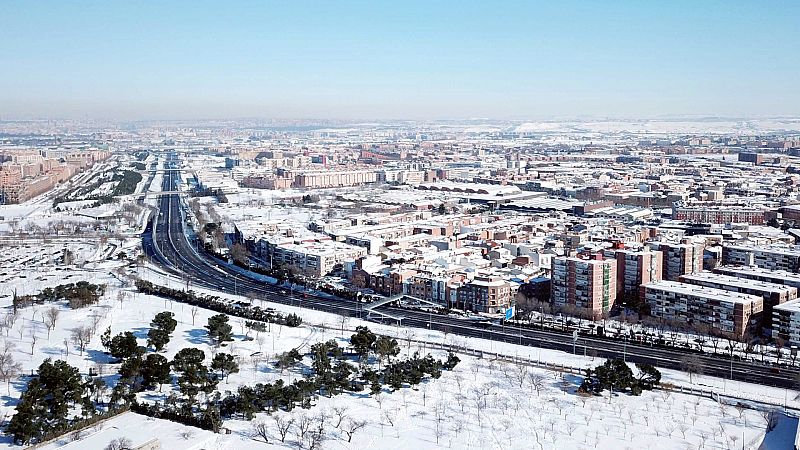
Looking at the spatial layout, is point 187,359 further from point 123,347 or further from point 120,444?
point 120,444

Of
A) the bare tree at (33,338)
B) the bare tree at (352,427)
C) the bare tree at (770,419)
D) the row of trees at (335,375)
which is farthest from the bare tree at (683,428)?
the bare tree at (33,338)

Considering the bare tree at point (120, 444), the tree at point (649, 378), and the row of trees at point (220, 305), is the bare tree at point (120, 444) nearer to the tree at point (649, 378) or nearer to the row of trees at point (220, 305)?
the row of trees at point (220, 305)

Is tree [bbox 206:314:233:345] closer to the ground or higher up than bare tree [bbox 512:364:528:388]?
higher up

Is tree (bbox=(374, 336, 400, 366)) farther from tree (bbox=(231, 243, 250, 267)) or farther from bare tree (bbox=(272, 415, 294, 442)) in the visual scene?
tree (bbox=(231, 243, 250, 267))

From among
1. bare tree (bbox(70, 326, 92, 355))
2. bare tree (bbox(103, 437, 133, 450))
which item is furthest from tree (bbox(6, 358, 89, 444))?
bare tree (bbox(70, 326, 92, 355))

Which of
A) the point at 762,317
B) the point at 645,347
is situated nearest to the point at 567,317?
the point at 645,347

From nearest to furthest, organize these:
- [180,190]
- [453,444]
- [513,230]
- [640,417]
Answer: [453,444] → [640,417] → [513,230] → [180,190]

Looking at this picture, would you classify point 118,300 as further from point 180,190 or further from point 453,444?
point 180,190
